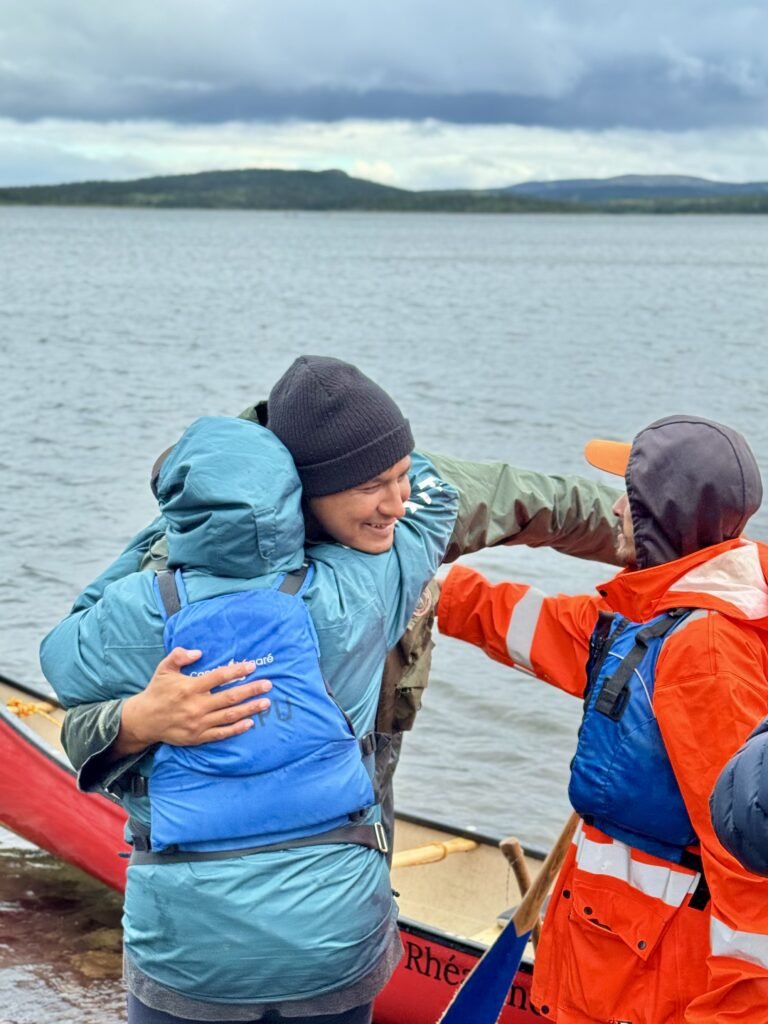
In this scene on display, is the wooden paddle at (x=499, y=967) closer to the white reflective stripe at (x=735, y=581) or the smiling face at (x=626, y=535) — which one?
the smiling face at (x=626, y=535)

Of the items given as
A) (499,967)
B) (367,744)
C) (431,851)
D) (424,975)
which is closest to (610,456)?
(367,744)

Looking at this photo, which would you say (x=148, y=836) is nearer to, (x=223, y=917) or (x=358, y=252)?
(x=223, y=917)

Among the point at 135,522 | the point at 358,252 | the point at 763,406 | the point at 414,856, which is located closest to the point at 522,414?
the point at 763,406

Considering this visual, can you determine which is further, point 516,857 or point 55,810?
point 55,810

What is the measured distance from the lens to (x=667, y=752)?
275 cm

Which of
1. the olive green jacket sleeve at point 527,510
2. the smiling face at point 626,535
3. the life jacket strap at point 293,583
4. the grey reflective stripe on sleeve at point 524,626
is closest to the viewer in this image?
the life jacket strap at point 293,583

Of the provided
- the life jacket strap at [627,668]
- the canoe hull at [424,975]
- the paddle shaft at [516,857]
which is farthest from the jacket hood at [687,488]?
the canoe hull at [424,975]

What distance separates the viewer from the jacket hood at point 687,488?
Result: 2.86 m

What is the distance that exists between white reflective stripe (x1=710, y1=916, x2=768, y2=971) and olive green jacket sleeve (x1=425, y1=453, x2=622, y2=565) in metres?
1.03

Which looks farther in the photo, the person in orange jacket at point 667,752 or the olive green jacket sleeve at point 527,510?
the olive green jacket sleeve at point 527,510

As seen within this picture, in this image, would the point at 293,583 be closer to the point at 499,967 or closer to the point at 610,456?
the point at 610,456

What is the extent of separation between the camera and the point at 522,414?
865 inches

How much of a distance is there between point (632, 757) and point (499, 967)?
3.95ft

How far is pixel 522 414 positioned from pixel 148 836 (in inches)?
783
